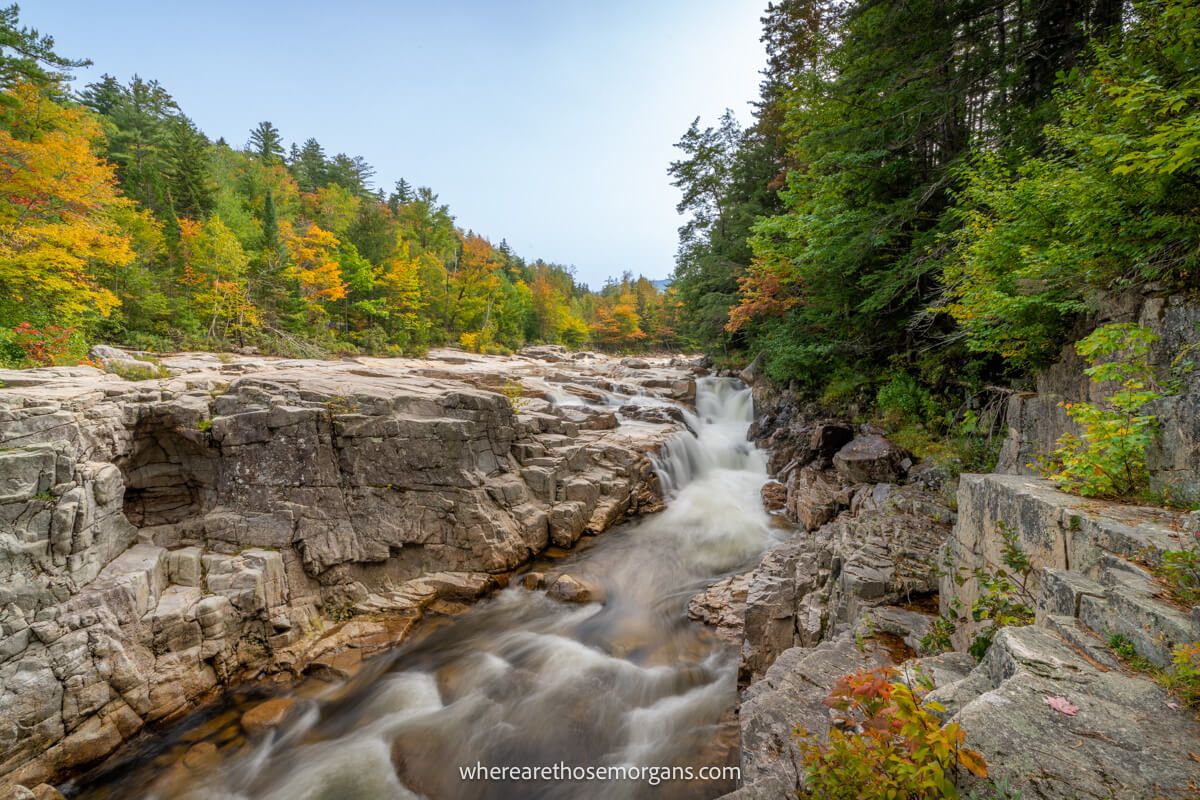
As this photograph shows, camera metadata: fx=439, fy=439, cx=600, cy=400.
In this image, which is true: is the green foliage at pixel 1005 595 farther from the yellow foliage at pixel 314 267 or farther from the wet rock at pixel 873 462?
the yellow foliage at pixel 314 267

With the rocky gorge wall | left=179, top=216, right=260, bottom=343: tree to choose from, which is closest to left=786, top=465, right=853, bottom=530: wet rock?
the rocky gorge wall

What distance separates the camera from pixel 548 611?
8.86m

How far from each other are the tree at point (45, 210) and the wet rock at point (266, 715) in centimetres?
1291

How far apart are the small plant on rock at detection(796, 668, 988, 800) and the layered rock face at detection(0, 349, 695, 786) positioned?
7853 mm

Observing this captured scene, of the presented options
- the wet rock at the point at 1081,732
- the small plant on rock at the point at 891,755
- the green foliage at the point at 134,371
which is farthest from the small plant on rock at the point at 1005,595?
the green foliage at the point at 134,371

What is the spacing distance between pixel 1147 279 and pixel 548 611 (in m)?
9.71

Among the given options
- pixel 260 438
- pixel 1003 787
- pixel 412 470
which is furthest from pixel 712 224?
pixel 1003 787

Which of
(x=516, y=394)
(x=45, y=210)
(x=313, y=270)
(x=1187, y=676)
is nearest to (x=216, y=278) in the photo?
(x=313, y=270)

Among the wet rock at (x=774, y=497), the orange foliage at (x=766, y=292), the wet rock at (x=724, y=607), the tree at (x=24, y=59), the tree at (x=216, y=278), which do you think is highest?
the tree at (x=24, y=59)

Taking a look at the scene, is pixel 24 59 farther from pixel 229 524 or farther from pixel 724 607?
pixel 724 607

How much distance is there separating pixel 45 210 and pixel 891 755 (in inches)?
818

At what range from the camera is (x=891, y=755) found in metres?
2.15

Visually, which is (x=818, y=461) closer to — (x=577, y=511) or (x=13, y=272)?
(x=577, y=511)

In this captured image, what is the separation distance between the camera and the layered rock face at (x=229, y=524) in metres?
5.77
